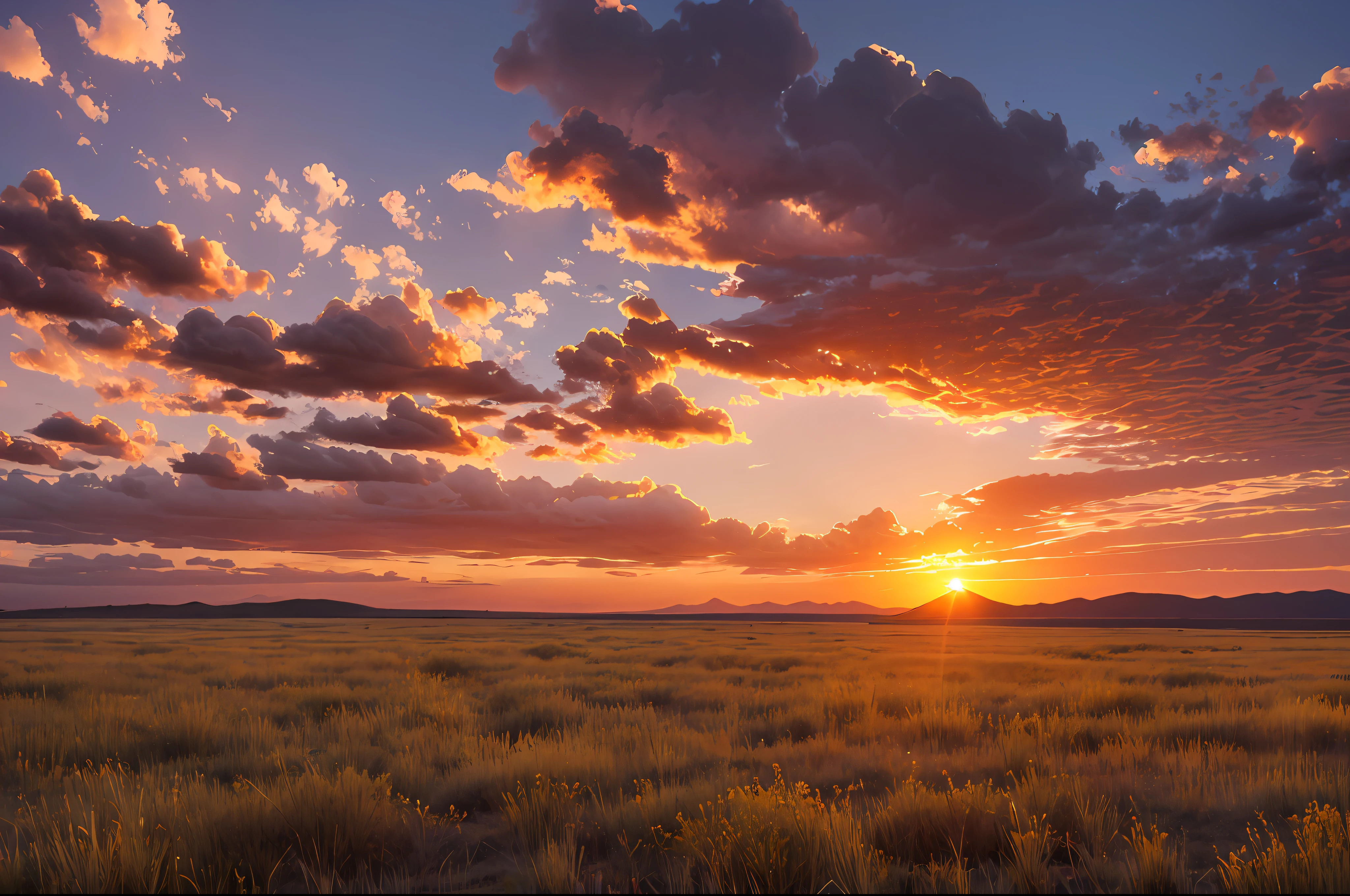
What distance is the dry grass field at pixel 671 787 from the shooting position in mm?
4488

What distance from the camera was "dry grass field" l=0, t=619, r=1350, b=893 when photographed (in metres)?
4.49

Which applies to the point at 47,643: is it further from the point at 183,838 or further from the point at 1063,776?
the point at 1063,776

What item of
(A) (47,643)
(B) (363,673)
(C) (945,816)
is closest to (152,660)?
(B) (363,673)

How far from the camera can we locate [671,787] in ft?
21.3

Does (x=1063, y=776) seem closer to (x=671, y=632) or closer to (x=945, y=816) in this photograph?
(x=945, y=816)

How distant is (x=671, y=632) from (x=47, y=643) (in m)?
43.9

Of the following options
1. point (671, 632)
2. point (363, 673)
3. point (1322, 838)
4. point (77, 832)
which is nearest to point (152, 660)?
point (363, 673)

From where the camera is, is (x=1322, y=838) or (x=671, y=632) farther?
(x=671, y=632)

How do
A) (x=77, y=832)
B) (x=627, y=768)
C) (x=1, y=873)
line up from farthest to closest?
(x=627, y=768) < (x=77, y=832) < (x=1, y=873)

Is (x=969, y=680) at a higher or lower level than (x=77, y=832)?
lower

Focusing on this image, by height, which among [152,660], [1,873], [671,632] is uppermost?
[1,873]

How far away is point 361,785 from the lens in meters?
5.81

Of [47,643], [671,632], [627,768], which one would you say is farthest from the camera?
[671,632]

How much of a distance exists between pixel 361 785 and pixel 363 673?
48.9ft
